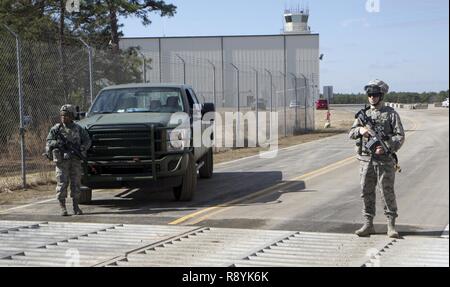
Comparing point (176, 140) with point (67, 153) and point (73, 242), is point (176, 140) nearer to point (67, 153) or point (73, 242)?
point (67, 153)

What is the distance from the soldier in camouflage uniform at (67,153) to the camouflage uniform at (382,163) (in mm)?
4223

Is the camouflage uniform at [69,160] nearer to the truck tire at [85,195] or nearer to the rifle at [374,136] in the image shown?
the truck tire at [85,195]

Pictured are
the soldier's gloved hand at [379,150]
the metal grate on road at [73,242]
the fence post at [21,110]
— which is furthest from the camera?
the fence post at [21,110]

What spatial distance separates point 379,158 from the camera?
7098 millimetres

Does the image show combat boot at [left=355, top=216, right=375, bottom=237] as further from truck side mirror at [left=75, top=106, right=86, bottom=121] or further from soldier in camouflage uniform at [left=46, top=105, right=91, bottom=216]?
truck side mirror at [left=75, top=106, right=86, bottom=121]

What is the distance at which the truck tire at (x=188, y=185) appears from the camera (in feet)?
32.6

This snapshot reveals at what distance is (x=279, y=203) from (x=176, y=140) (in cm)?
196

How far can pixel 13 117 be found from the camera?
15.4m

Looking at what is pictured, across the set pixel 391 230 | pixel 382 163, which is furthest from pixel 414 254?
pixel 382 163

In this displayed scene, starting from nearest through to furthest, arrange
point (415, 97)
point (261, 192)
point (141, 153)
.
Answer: point (141, 153), point (261, 192), point (415, 97)

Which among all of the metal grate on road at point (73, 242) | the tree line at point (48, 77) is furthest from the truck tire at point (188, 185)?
the tree line at point (48, 77)

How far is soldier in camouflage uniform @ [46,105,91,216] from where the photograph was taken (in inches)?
358

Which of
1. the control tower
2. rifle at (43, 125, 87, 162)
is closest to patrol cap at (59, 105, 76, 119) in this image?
rifle at (43, 125, 87, 162)
